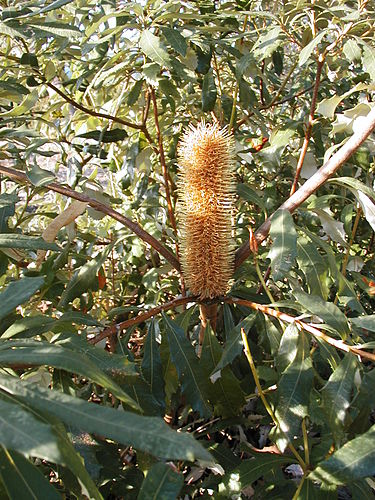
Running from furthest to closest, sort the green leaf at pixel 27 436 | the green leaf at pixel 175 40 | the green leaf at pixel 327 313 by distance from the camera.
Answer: the green leaf at pixel 175 40 → the green leaf at pixel 327 313 → the green leaf at pixel 27 436

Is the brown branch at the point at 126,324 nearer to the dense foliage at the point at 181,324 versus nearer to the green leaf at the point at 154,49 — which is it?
the dense foliage at the point at 181,324

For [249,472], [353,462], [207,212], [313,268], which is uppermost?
[207,212]

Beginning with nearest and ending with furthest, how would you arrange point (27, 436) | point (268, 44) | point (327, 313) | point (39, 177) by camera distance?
point (27, 436) < point (327, 313) < point (39, 177) < point (268, 44)

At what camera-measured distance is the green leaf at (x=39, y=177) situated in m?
0.98

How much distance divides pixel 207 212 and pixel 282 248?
0.22m

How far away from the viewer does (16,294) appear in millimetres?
684

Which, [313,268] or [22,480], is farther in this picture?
[313,268]

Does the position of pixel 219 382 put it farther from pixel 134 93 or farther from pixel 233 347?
pixel 134 93

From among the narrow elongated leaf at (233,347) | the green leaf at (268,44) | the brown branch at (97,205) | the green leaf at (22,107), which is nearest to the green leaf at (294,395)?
the narrow elongated leaf at (233,347)

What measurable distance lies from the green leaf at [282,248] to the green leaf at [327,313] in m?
0.08

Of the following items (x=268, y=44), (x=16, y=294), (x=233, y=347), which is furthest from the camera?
(x=268, y=44)

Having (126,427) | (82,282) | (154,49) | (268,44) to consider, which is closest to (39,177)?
(82,282)

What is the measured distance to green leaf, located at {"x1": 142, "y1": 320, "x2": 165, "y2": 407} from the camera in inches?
35.7

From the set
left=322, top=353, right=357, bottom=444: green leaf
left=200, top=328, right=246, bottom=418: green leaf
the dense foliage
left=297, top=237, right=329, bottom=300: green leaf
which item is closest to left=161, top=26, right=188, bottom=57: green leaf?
the dense foliage
